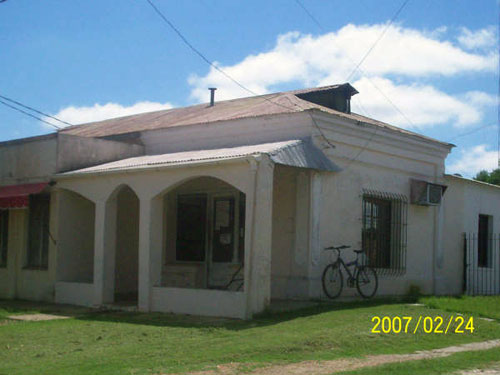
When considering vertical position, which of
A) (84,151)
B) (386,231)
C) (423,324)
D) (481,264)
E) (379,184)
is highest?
(84,151)

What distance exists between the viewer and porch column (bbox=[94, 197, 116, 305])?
13773mm

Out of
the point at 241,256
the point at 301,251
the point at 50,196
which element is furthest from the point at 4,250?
the point at 301,251

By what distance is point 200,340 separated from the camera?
932 centimetres

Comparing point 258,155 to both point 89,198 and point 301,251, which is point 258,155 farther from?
point 89,198

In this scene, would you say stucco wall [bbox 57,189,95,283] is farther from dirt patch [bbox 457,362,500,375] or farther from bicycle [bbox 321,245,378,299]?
dirt patch [bbox 457,362,500,375]

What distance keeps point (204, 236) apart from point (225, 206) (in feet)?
3.09

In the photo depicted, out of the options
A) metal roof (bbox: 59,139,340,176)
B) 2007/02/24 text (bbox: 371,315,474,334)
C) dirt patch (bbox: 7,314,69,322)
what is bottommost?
dirt patch (bbox: 7,314,69,322)

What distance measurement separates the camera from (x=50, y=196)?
51.0 feet

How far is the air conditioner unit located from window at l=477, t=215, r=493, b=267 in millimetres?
3622

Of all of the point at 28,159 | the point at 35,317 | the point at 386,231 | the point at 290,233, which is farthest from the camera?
the point at 28,159

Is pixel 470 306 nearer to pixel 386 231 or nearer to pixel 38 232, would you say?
pixel 386 231

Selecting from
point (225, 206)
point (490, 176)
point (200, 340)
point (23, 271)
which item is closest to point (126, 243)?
point (23, 271)

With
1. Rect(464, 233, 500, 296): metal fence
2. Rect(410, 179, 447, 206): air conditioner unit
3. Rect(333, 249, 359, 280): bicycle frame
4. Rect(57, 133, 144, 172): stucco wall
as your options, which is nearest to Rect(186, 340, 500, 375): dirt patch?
Rect(333, 249, 359, 280): bicycle frame

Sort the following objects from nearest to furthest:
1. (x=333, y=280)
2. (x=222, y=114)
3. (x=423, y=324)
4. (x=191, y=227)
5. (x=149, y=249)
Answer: (x=423, y=324)
(x=149, y=249)
(x=333, y=280)
(x=191, y=227)
(x=222, y=114)
